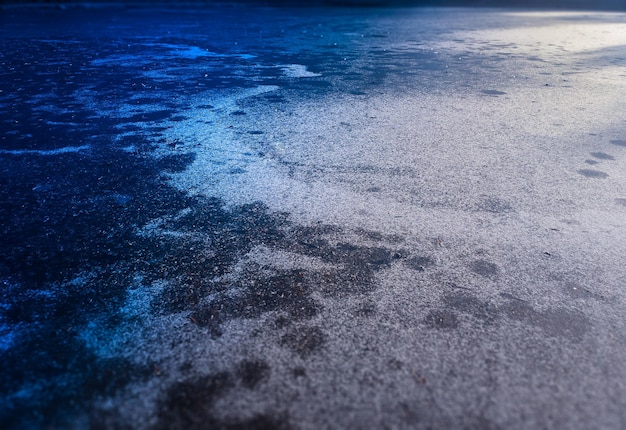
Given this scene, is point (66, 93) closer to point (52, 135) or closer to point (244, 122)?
point (52, 135)

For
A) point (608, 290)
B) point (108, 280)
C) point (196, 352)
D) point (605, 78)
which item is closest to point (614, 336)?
point (608, 290)

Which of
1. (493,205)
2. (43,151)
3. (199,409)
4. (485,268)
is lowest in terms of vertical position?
(199,409)

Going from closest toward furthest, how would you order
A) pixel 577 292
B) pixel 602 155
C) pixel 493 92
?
1. pixel 577 292
2. pixel 602 155
3. pixel 493 92

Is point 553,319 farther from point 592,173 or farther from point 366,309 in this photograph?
point 592,173

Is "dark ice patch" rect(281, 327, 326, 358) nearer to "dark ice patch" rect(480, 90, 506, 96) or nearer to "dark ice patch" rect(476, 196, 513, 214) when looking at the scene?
"dark ice patch" rect(476, 196, 513, 214)

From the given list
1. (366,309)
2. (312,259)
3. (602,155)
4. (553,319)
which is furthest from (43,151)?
(602,155)

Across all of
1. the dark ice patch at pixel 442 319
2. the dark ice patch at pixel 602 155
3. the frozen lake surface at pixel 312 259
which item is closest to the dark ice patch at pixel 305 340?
the frozen lake surface at pixel 312 259

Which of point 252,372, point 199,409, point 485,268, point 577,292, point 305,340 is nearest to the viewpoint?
point 199,409
